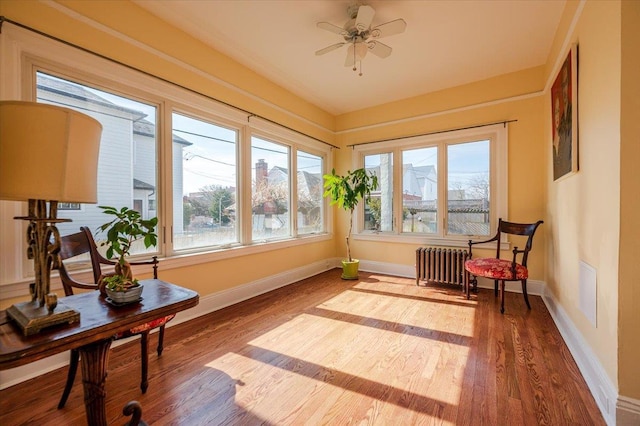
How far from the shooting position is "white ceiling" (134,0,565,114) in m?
2.59

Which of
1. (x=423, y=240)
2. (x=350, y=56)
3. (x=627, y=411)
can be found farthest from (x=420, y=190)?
(x=627, y=411)

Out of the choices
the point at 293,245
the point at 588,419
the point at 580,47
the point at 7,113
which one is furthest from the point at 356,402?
the point at 580,47

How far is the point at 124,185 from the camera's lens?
8.11 ft

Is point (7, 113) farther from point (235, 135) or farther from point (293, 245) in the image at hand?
point (293, 245)

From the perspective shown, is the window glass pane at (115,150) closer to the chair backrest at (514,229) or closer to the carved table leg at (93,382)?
the carved table leg at (93,382)

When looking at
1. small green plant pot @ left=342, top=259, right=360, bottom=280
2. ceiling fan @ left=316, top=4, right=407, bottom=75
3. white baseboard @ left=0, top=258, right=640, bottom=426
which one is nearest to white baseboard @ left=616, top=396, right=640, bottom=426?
white baseboard @ left=0, top=258, right=640, bottom=426

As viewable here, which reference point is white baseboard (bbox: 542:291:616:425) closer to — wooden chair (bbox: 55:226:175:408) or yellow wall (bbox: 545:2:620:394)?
yellow wall (bbox: 545:2:620:394)

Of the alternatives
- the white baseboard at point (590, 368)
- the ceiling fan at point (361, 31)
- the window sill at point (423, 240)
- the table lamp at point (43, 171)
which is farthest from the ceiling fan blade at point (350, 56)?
the white baseboard at point (590, 368)

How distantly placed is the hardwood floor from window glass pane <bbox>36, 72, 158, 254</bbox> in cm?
113

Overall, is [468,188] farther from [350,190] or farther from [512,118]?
[350,190]

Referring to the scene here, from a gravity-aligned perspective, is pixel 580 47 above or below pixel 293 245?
above

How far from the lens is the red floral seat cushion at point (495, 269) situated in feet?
9.91

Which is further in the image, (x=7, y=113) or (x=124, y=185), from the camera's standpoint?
(x=124, y=185)

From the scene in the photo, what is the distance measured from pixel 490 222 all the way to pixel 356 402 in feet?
11.2
